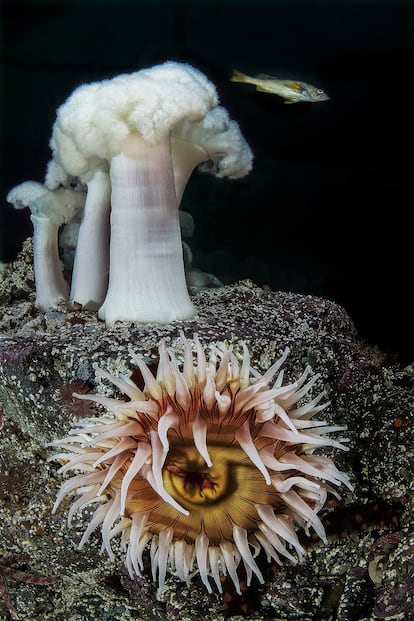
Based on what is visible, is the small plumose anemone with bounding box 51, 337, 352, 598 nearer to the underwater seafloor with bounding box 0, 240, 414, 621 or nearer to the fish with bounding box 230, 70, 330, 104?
the underwater seafloor with bounding box 0, 240, 414, 621

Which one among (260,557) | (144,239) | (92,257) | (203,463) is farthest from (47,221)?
(260,557)

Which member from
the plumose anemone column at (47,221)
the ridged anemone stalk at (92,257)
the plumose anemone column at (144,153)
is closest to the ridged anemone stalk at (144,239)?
the plumose anemone column at (144,153)

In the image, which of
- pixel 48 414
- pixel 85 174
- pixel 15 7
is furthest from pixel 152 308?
pixel 15 7

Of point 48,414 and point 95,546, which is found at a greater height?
point 48,414

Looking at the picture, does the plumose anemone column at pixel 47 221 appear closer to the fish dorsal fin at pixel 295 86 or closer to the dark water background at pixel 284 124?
the fish dorsal fin at pixel 295 86

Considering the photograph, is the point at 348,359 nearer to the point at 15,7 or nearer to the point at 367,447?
the point at 367,447

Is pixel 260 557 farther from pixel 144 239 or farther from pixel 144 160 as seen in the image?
pixel 144 160

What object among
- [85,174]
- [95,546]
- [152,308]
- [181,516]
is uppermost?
[85,174]
